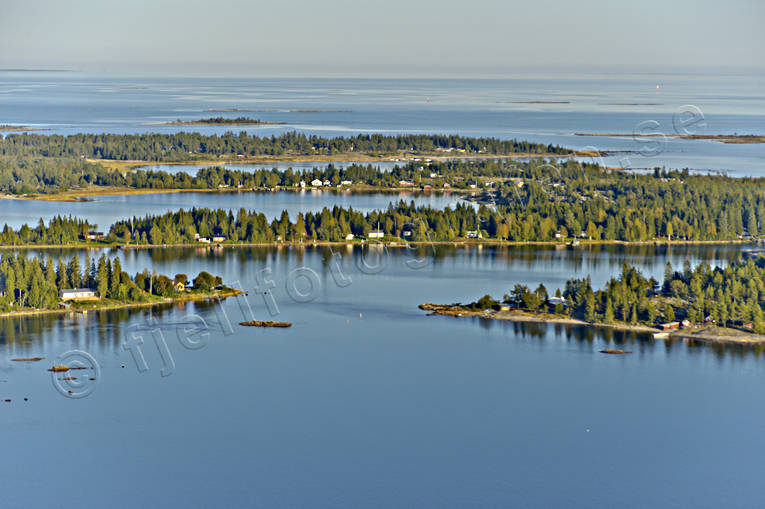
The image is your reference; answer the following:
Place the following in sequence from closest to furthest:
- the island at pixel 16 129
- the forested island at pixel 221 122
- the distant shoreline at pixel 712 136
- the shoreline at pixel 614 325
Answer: the shoreline at pixel 614 325 → the distant shoreline at pixel 712 136 → the island at pixel 16 129 → the forested island at pixel 221 122

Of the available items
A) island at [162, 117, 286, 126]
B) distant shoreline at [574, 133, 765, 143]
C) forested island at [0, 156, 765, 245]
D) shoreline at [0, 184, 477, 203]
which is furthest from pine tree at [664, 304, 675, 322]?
island at [162, 117, 286, 126]

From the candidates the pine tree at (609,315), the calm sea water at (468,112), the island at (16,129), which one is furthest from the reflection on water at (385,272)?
the island at (16,129)

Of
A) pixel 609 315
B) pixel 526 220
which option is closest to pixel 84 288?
pixel 609 315

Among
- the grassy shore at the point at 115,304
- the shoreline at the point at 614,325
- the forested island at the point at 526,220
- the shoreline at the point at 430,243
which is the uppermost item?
the forested island at the point at 526,220

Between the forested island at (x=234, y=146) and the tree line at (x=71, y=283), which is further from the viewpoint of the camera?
the forested island at (x=234, y=146)

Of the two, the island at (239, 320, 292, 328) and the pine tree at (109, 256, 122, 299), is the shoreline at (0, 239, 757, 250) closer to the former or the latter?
the pine tree at (109, 256, 122, 299)

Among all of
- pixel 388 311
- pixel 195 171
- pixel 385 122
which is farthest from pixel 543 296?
pixel 385 122

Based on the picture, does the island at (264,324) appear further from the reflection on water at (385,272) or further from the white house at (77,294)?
the white house at (77,294)
